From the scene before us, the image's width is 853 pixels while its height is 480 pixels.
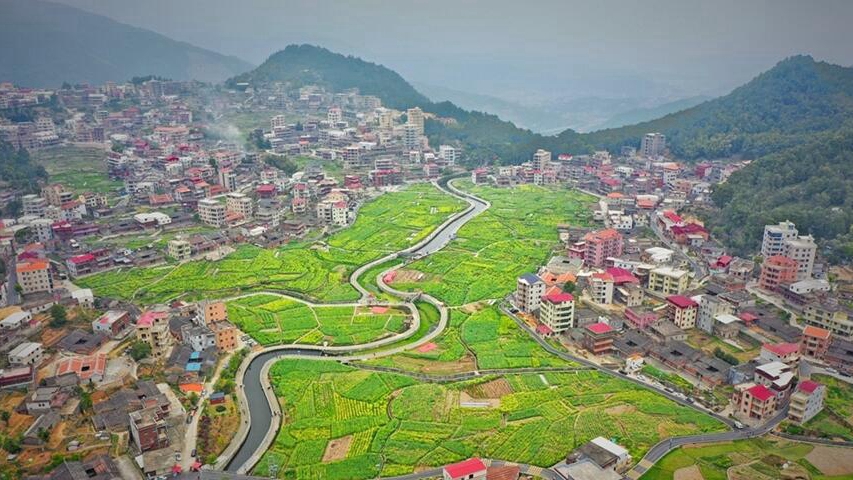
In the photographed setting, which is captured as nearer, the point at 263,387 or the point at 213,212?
the point at 263,387

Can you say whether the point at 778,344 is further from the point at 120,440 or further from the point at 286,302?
the point at 120,440

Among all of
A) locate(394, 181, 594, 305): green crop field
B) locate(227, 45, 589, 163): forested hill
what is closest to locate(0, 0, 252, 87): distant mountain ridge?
locate(227, 45, 589, 163): forested hill

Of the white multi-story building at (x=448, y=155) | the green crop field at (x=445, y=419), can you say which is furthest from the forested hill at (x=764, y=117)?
the green crop field at (x=445, y=419)

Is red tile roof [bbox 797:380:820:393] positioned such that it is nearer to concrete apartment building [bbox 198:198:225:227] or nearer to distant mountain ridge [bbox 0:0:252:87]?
concrete apartment building [bbox 198:198:225:227]

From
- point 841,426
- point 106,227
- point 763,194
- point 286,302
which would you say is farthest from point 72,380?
point 763,194

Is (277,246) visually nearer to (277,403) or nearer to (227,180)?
(227,180)

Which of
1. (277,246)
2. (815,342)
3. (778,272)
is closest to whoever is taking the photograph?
(815,342)

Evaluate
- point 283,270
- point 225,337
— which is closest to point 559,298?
point 225,337
